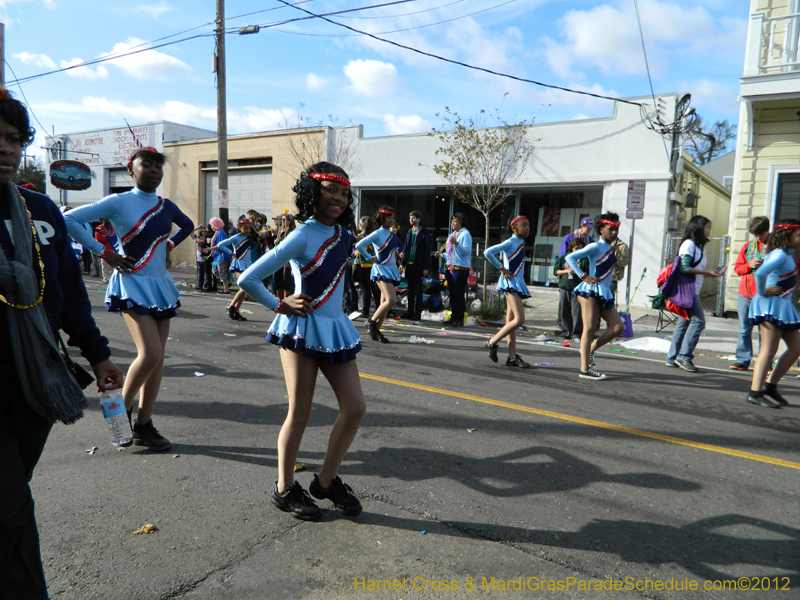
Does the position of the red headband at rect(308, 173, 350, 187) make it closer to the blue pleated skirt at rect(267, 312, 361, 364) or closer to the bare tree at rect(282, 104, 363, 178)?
the blue pleated skirt at rect(267, 312, 361, 364)

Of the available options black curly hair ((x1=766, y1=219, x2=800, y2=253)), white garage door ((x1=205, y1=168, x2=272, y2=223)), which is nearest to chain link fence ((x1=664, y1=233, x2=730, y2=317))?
black curly hair ((x1=766, y1=219, x2=800, y2=253))

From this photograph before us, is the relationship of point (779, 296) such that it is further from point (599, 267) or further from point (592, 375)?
point (592, 375)

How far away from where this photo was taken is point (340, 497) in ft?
10.8

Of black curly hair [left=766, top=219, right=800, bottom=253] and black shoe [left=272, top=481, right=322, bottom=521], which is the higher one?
black curly hair [left=766, top=219, right=800, bottom=253]

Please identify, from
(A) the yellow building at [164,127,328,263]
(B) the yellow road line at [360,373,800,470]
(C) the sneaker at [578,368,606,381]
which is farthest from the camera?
(A) the yellow building at [164,127,328,263]

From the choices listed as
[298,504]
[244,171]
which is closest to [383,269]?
[298,504]

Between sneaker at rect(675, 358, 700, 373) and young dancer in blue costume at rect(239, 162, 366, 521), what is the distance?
6080mm

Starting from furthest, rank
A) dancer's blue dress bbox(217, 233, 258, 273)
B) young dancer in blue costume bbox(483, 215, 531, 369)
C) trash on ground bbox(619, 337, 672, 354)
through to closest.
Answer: dancer's blue dress bbox(217, 233, 258, 273) < trash on ground bbox(619, 337, 672, 354) < young dancer in blue costume bbox(483, 215, 531, 369)

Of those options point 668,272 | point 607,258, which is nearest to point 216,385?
point 607,258

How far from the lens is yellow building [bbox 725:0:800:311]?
12.0 m

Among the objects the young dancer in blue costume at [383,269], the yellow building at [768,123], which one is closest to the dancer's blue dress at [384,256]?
the young dancer in blue costume at [383,269]

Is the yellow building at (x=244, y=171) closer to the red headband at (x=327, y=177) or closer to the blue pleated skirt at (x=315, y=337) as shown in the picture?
the red headband at (x=327, y=177)

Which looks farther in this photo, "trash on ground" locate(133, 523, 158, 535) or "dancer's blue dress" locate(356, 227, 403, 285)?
"dancer's blue dress" locate(356, 227, 403, 285)

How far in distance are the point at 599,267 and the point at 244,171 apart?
65.0 feet
